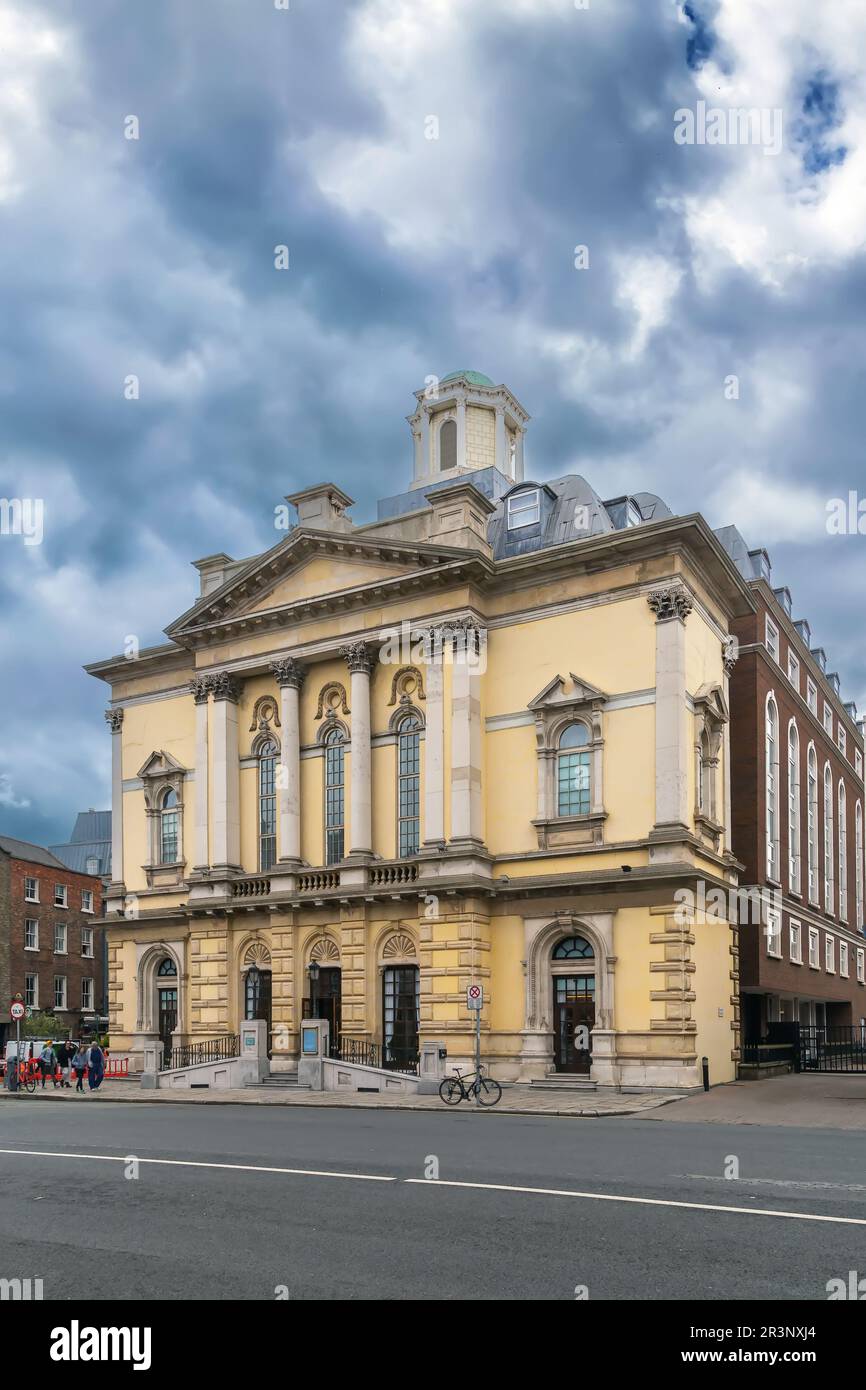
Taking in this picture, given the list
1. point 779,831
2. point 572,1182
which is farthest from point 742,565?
point 572,1182

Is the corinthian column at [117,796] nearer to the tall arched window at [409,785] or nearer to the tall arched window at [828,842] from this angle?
the tall arched window at [409,785]

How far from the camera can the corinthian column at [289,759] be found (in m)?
37.5

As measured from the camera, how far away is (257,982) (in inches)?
1523

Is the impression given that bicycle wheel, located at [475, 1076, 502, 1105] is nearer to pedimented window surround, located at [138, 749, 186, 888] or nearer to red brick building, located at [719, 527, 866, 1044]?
red brick building, located at [719, 527, 866, 1044]

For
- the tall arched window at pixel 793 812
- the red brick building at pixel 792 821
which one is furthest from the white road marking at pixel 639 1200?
the tall arched window at pixel 793 812

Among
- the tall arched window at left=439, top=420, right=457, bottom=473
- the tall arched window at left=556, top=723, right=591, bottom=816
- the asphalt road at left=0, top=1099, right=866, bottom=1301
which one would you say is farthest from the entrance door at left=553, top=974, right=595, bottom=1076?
the tall arched window at left=439, top=420, right=457, bottom=473

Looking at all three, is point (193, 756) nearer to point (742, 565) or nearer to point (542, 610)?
point (542, 610)

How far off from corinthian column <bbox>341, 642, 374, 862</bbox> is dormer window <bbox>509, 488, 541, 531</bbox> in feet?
20.6

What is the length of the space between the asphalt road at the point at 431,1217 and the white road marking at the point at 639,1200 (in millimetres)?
43

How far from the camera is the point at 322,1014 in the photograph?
121ft

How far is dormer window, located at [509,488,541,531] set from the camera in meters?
37.5

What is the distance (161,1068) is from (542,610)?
19133mm

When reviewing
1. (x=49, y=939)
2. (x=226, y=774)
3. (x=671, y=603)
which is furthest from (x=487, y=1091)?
(x=49, y=939)

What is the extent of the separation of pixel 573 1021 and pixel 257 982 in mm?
11317
